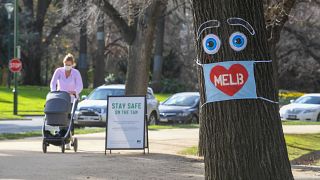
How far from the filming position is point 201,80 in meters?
6.73

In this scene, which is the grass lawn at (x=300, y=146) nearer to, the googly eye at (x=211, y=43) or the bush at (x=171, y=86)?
the googly eye at (x=211, y=43)

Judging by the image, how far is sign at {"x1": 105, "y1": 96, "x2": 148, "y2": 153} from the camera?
12.2 metres

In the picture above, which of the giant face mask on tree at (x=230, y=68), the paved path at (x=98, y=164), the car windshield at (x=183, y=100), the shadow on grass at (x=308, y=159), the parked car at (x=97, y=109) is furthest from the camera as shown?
the car windshield at (x=183, y=100)

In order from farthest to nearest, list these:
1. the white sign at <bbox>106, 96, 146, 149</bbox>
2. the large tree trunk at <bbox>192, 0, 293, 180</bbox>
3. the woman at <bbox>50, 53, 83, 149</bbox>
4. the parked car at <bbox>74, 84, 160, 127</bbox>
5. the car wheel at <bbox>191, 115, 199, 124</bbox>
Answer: the car wheel at <bbox>191, 115, 199, 124</bbox> < the parked car at <bbox>74, 84, 160, 127</bbox> < the woman at <bbox>50, 53, 83, 149</bbox> < the white sign at <bbox>106, 96, 146, 149</bbox> < the large tree trunk at <bbox>192, 0, 293, 180</bbox>

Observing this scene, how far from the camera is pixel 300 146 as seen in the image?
608 inches

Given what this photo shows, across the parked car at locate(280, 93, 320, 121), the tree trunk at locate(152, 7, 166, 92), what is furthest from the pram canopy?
the tree trunk at locate(152, 7, 166, 92)

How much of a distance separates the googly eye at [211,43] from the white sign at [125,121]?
586 centimetres

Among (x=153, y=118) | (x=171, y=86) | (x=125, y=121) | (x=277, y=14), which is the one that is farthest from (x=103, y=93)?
(x=171, y=86)

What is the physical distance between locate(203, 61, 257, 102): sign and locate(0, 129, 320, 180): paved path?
9.48 ft

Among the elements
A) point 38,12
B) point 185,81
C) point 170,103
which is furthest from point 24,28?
point 170,103

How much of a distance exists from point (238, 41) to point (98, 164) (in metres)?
4.66

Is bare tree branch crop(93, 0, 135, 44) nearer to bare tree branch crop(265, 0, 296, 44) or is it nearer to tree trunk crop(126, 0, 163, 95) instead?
tree trunk crop(126, 0, 163, 95)

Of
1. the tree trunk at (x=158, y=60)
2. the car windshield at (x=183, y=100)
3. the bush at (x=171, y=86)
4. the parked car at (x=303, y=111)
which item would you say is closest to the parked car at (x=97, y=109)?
the car windshield at (x=183, y=100)

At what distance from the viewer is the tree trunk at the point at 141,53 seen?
19234 millimetres
